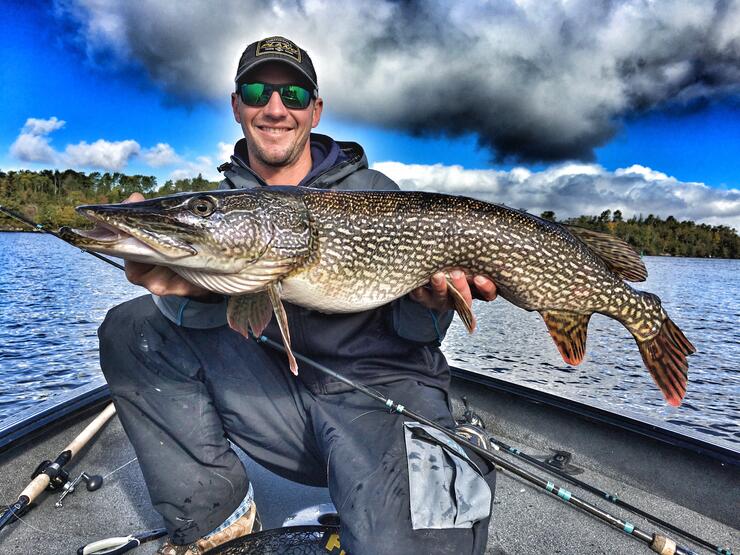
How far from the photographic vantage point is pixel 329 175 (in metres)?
2.83

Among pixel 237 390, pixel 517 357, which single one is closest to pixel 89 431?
pixel 237 390

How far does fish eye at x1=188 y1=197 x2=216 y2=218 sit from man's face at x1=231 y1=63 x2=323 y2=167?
106cm

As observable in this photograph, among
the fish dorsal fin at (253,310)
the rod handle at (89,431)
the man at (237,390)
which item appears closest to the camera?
the fish dorsal fin at (253,310)

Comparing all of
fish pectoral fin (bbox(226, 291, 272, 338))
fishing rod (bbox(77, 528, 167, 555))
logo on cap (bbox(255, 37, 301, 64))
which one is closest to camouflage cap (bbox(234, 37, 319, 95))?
logo on cap (bbox(255, 37, 301, 64))

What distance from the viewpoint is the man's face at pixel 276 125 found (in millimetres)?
3053

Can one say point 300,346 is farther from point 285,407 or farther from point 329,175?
point 329,175

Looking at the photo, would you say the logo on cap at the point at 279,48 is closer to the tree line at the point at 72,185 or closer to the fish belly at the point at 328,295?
the fish belly at the point at 328,295

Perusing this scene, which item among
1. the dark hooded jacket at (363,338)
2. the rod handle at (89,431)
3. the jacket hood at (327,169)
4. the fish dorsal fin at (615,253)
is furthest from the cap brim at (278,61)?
the rod handle at (89,431)

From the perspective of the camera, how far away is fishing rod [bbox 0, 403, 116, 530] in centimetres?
246

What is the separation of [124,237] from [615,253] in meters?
2.37

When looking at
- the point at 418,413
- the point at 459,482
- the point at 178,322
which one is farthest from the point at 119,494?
the point at 459,482

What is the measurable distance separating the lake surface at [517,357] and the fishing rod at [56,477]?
9.28 ft

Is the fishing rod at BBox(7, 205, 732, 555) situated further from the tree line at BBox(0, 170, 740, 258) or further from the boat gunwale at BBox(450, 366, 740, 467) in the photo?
the tree line at BBox(0, 170, 740, 258)

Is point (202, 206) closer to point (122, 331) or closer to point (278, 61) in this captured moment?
point (122, 331)
